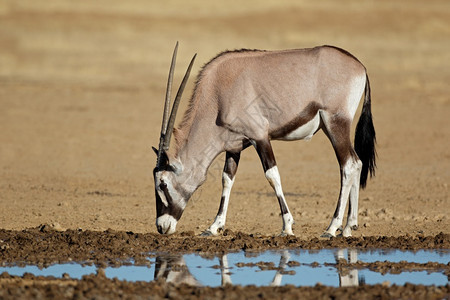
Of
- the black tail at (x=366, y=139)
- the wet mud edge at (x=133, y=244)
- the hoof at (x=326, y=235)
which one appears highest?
the black tail at (x=366, y=139)

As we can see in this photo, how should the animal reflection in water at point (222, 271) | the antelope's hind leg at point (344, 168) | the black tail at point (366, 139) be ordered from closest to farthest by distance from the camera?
the animal reflection in water at point (222, 271) → the antelope's hind leg at point (344, 168) → the black tail at point (366, 139)

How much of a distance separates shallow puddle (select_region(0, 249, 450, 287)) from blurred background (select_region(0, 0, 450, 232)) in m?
2.31

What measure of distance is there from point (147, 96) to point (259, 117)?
46.6ft

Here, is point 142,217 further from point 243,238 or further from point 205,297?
point 205,297

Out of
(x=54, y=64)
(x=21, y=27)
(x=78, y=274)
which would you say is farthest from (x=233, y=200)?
(x=21, y=27)

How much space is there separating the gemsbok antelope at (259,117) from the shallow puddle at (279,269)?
1.13 meters

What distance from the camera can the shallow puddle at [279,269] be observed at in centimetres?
704

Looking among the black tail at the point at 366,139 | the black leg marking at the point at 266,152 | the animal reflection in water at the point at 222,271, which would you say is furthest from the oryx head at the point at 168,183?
the black tail at the point at 366,139

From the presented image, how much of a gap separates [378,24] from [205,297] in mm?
31864

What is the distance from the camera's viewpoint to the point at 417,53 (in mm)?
30781

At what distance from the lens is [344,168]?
928 cm

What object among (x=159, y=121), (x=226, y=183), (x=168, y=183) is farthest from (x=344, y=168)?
(x=159, y=121)

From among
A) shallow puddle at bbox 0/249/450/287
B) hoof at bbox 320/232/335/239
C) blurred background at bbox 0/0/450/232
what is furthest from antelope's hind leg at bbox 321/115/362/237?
blurred background at bbox 0/0/450/232

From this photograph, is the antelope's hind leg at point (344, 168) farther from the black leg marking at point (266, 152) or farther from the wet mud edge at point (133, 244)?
the black leg marking at point (266, 152)
